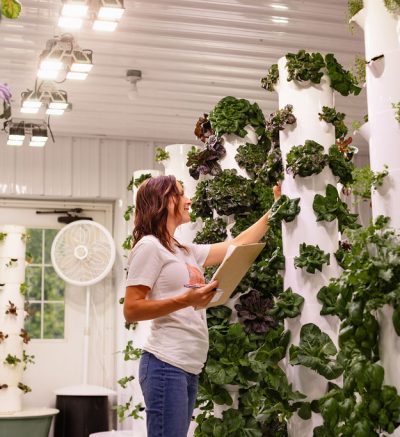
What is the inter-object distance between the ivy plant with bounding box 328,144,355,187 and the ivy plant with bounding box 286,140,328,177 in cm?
5

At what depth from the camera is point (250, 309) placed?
13.8 ft

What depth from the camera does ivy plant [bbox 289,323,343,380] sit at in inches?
142

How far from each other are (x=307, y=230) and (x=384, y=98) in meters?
1.01

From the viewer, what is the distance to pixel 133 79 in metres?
6.85

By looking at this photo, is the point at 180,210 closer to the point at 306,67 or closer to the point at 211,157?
the point at 306,67

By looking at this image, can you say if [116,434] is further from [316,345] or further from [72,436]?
[316,345]

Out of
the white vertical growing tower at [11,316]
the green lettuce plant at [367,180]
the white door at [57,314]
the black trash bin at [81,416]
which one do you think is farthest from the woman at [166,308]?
the white door at [57,314]

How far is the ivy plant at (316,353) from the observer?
3.61m

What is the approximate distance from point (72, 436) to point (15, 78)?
316 cm

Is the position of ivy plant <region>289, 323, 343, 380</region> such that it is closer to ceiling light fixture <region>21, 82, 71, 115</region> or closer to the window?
ceiling light fixture <region>21, 82, 71, 115</region>

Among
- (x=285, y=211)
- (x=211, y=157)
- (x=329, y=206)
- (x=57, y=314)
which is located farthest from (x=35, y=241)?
(x=329, y=206)

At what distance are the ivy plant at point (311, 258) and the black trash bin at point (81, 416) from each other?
4334 millimetres

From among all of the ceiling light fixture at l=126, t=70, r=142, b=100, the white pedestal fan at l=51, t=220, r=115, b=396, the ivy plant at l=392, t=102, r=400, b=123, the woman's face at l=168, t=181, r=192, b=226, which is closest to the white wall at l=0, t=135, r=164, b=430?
the white pedestal fan at l=51, t=220, r=115, b=396

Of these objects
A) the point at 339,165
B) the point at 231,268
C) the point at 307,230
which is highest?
the point at 339,165
